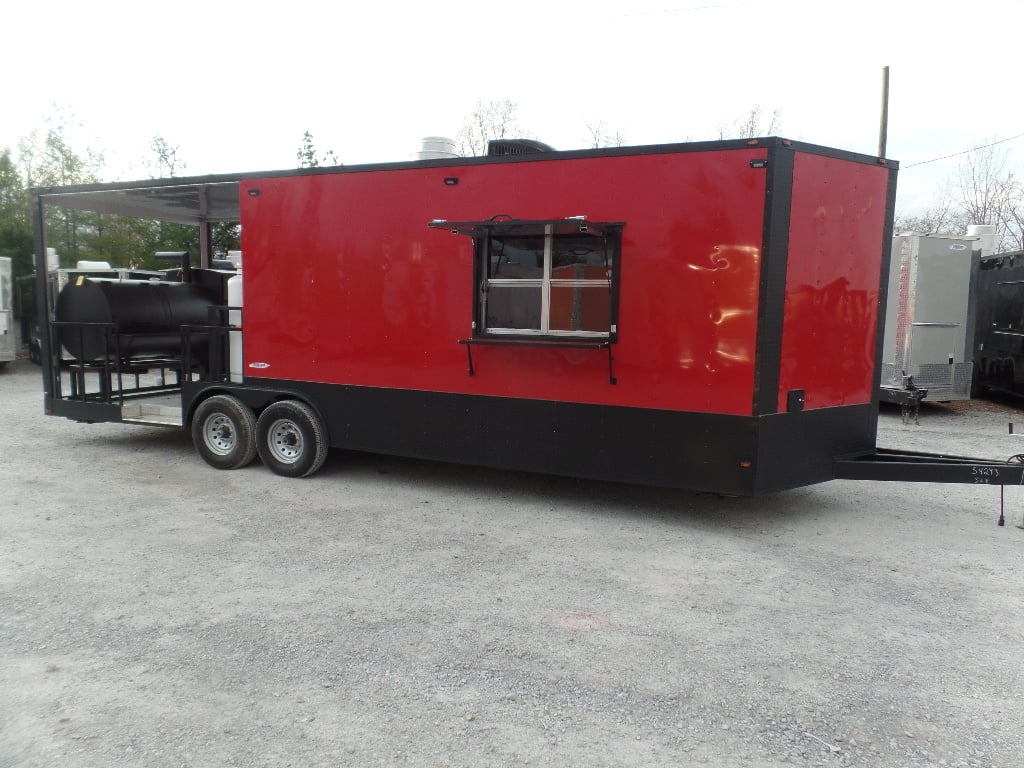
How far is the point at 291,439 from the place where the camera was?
7809mm

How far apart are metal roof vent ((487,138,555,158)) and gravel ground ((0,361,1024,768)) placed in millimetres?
3118

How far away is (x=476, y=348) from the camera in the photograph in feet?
22.1

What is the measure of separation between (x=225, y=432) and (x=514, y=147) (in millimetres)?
4195

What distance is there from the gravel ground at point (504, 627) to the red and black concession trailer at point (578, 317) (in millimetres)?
592

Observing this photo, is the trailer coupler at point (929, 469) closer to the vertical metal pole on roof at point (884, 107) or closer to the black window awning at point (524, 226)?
the black window awning at point (524, 226)

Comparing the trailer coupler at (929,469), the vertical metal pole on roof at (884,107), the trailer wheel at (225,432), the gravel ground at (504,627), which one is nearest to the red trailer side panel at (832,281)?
the trailer coupler at (929,469)

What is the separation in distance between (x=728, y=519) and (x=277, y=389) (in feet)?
14.8

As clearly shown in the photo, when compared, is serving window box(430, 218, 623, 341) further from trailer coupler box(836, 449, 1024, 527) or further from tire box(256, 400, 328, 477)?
trailer coupler box(836, 449, 1024, 527)

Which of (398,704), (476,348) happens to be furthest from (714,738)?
(476,348)

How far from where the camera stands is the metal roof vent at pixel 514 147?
22.5ft

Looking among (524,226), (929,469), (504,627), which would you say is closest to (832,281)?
(929,469)

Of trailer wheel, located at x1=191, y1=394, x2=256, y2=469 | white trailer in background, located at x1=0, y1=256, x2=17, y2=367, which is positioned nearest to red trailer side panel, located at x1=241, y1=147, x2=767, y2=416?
trailer wheel, located at x1=191, y1=394, x2=256, y2=469

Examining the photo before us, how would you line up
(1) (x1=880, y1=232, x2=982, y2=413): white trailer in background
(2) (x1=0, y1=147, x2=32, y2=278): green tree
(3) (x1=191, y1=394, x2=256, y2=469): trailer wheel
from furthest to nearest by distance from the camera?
(2) (x1=0, y1=147, x2=32, y2=278): green tree, (1) (x1=880, y1=232, x2=982, y2=413): white trailer in background, (3) (x1=191, y1=394, x2=256, y2=469): trailer wheel

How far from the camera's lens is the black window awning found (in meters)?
A: 5.96
